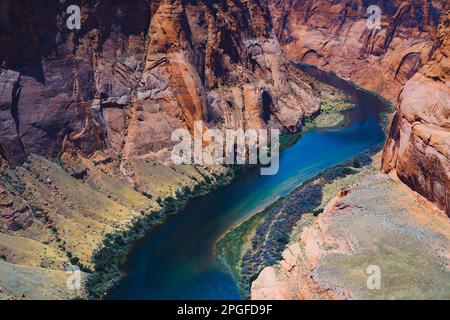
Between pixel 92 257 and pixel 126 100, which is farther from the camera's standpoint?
pixel 126 100

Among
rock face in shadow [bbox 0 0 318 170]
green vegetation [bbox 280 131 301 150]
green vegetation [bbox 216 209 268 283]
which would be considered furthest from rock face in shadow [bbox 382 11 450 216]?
rock face in shadow [bbox 0 0 318 170]

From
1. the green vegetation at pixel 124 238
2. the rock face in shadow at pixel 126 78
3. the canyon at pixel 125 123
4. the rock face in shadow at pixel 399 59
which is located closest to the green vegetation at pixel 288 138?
the canyon at pixel 125 123

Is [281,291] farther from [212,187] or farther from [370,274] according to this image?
[212,187]

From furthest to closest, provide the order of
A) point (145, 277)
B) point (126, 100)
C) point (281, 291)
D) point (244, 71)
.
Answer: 1. point (244, 71)
2. point (126, 100)
3. point (145, 277)
4. point (281, 291)

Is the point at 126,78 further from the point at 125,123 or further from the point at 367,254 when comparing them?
the point at 367,254

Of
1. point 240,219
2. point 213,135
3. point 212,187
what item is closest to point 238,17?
point 213,135

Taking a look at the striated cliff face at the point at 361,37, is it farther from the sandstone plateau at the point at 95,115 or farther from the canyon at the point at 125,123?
the sandstone plateau at the point at 95,115

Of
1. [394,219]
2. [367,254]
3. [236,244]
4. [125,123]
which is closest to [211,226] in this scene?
[236,244]

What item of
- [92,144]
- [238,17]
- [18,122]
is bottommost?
[92,144]
